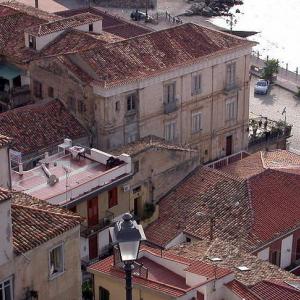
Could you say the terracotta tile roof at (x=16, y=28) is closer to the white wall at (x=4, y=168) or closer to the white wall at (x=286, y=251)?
the white wall at (x=286, y=251)

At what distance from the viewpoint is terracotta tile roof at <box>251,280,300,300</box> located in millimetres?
36188

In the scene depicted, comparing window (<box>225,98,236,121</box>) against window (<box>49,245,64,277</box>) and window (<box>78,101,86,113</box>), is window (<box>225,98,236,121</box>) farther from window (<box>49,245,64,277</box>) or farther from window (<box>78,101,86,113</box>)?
window (<box>49,245,64,277</box>)

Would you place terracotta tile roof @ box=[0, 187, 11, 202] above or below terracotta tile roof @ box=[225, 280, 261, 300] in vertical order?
above

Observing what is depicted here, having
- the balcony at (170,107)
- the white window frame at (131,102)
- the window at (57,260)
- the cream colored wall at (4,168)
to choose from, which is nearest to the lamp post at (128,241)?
the window at (57,260)

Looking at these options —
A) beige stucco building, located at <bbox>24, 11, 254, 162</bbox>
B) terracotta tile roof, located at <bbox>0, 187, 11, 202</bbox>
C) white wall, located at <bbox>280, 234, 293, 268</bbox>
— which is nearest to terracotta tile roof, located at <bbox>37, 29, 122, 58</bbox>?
beige stucco building, located at <bbox>24, 11, 254, 162</bbox>

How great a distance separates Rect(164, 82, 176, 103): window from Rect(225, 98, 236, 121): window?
17.8 ft

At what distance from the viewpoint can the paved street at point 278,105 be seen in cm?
7569

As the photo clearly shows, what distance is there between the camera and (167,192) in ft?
166

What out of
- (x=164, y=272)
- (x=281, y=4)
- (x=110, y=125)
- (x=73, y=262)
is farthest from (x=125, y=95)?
(x=281, y=4)

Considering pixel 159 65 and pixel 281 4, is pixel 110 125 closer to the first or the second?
pixel 159 65

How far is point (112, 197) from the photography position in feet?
152

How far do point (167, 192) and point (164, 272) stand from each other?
14.3 m

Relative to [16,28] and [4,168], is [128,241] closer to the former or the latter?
[4,168]

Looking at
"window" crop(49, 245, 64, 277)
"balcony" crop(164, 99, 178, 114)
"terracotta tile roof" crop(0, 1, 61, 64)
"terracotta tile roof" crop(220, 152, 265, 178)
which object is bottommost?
"terracotta tile roof" crop(220, 152, 265, 178)
